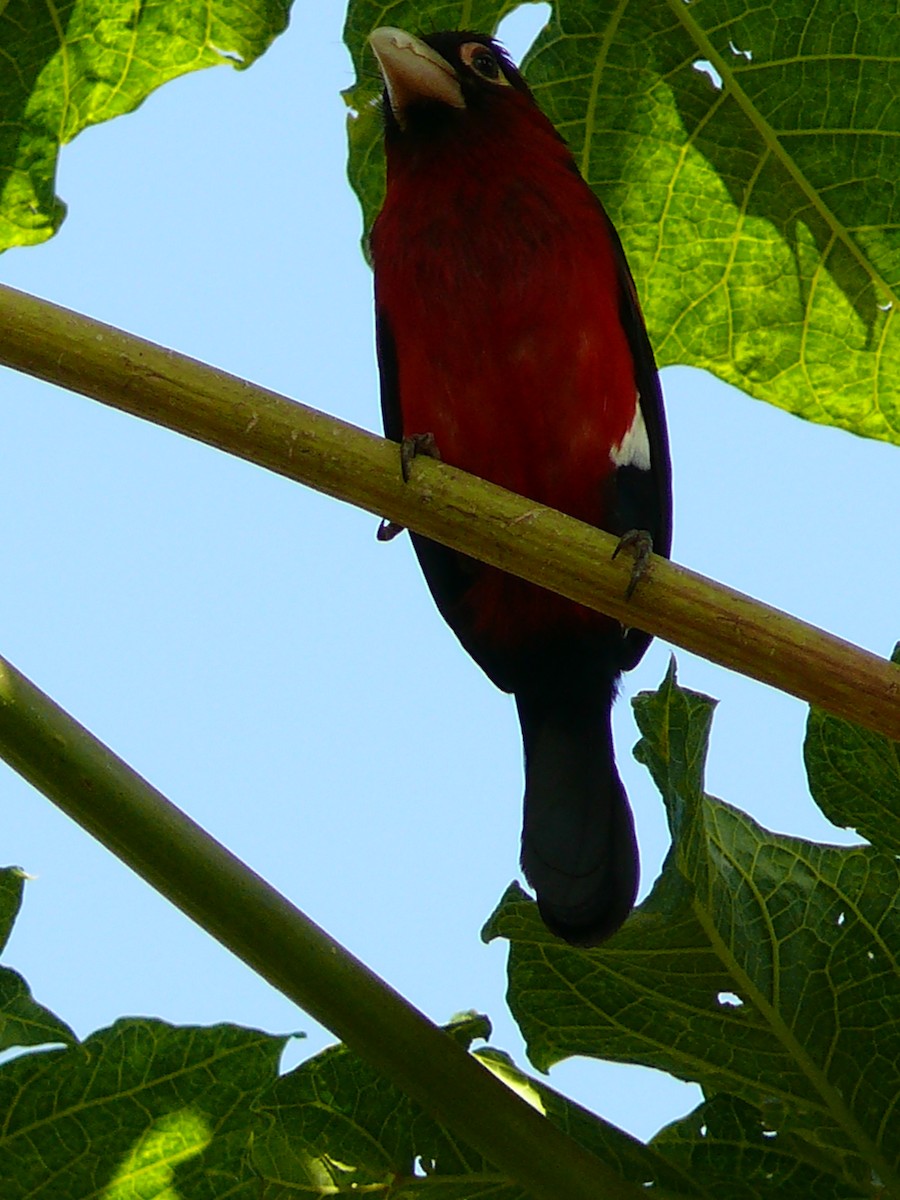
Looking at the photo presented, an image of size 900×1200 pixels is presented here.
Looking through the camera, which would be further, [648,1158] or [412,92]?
[412,92]

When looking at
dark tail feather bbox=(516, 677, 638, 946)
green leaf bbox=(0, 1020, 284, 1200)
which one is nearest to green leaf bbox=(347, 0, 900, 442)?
dark tail feather bbox=(516, 677, 638, 946)

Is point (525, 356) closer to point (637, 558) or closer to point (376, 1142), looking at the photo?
point (637, 558)

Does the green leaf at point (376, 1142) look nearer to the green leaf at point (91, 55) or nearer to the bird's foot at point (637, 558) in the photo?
the bird's foot at point (637, 558)

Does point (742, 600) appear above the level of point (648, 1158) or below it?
above

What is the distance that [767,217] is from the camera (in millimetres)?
2727

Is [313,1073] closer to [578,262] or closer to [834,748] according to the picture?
[834,748]

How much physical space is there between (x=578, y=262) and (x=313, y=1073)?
1.46 meters

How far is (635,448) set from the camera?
2910 mm

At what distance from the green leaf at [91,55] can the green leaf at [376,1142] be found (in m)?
1.37

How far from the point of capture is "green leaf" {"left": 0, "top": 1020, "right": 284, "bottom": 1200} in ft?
7.07

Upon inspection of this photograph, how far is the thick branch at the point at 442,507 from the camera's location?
5.30 ft

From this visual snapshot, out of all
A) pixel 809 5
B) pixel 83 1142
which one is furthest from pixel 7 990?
pixel 809 5

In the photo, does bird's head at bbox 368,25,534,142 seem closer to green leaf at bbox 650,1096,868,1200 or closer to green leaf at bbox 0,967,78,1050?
green leaf at bbox 0,967,78,1050

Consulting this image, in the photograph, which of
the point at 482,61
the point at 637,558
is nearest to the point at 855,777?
the point at 637,558
